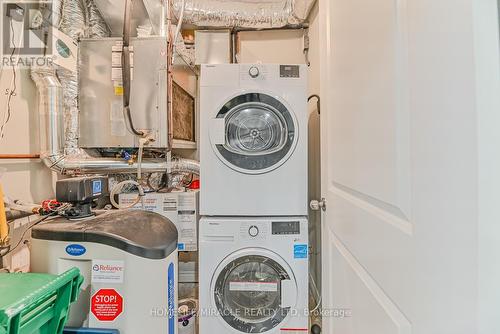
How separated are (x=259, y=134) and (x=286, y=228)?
0.59 meters

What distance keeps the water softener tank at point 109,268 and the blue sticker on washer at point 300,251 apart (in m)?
0.78

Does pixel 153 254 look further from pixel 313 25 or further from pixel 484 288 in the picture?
pixel 313 25

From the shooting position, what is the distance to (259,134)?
1553mm

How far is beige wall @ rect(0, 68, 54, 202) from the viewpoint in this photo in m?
1.29

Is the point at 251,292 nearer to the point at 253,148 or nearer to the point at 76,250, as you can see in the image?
the point at 253,148

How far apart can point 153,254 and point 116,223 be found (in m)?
0.21

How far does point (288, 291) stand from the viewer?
1.45 metres

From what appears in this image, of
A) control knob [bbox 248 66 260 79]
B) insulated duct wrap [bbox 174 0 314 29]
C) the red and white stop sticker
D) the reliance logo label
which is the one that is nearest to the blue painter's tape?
the red and white stop sticker

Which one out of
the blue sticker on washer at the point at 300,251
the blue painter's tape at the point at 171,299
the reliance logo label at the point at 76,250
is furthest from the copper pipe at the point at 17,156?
the blue sticker on washer at the point at 300,251

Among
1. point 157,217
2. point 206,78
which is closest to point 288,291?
point 157,217

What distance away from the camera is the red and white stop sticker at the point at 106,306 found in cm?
92

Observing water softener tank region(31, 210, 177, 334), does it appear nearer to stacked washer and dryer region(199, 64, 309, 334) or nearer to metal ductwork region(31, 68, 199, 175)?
stacked washer and dryer region(199, 64, 309, 334)

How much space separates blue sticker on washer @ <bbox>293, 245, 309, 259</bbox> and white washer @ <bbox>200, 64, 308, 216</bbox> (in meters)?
0.20

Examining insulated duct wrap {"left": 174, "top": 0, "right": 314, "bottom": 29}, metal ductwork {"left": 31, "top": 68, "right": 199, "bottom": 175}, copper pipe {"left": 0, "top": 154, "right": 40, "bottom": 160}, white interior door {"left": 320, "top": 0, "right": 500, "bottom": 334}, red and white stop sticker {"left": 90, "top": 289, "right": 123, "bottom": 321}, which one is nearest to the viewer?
white interior door {"left": 320, "top": 0, "right": 500, "bottom": 334}
